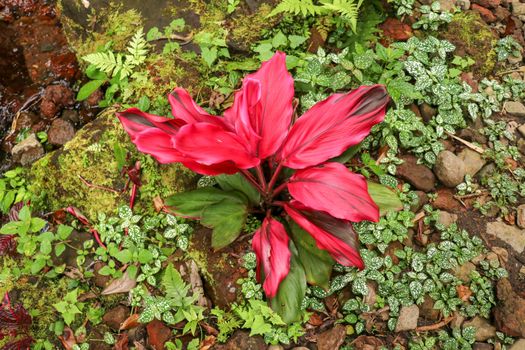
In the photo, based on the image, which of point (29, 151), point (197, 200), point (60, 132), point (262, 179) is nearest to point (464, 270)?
point (262, 179)

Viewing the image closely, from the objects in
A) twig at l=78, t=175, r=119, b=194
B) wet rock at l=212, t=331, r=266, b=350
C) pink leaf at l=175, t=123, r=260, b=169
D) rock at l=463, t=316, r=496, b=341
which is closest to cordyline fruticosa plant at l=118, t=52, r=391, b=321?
pink leaf at l=175, t=123, r=260, b=169

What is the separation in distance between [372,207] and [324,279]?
57 cm

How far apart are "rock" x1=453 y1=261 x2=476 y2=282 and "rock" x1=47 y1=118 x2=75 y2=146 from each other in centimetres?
265

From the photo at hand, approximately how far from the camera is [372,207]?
1824 millimetres

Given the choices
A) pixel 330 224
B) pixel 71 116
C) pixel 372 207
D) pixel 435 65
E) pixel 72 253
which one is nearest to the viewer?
pixel 372 207

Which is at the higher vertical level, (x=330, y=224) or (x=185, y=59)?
(x=185, y=59)

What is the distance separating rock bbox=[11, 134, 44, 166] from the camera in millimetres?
3063

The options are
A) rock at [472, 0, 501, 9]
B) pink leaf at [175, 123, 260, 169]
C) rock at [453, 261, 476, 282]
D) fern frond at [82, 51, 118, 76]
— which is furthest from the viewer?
rock at [472, 0, 501, 9]

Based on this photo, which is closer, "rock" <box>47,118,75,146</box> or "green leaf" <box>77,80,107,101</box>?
"green leaf" <box>77,80,107,101</box>

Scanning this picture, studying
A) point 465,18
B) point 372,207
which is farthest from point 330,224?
point 465,18

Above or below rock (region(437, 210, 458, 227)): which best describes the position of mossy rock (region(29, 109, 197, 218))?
above

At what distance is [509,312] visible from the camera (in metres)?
2.26

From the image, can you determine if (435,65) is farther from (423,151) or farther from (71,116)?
(71,116)

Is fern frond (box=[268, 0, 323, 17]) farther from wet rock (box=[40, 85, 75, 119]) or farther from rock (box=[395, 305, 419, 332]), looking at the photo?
rock (box=[395, 305, 419, 332])
